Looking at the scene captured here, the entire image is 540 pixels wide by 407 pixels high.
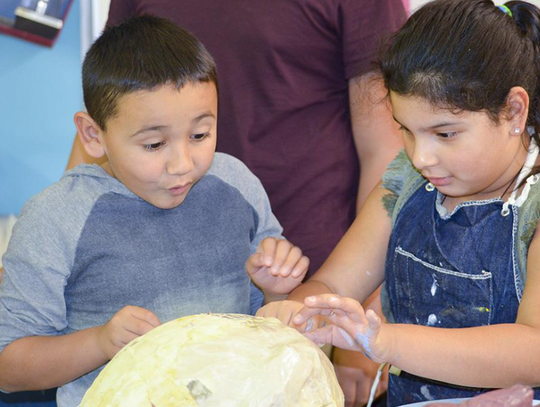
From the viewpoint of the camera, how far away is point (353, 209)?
1848 mm

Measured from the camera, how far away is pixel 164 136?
1407mm

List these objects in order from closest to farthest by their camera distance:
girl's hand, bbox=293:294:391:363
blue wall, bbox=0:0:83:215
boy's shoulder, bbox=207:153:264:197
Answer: girl's hand, bbox=293:294:391:363
boy's shoulder, bbox=207:153:264:197
blue wall, bbox=0:0:83:215

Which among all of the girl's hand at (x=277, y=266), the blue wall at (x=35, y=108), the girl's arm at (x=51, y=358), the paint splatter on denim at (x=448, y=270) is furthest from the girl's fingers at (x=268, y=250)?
the blue wall at (x=35, y=108)

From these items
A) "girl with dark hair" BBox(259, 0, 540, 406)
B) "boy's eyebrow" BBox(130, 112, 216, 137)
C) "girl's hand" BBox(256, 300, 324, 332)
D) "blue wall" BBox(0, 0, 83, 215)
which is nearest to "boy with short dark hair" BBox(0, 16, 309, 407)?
"boy's eyebrow" BBox(130, 112, 216, 137)

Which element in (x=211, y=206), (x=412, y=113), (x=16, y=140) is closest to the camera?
(x=412, y=113)

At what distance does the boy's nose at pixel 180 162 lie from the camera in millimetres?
1400

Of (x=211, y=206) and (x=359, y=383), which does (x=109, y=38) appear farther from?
(x=359, y=383)

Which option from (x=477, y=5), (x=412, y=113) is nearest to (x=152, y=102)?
(x=412, y=113)

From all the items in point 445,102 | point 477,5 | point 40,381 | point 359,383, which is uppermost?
point 477,5

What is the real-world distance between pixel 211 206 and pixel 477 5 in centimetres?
71

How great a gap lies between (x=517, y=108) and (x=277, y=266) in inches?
21.4

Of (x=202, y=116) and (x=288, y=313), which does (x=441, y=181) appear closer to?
(x=288, y=313)

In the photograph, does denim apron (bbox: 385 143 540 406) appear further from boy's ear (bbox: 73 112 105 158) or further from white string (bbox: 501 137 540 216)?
boy's ear (bbox: 73 112 105 158)

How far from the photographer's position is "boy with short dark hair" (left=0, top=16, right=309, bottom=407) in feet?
4.58
